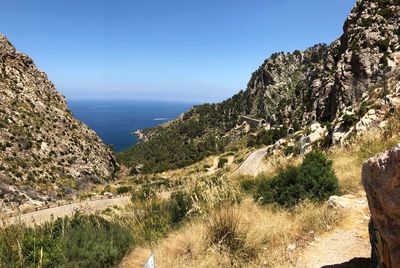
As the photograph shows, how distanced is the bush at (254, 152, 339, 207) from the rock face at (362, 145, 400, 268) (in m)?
4.32

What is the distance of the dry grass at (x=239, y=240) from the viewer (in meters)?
5.63

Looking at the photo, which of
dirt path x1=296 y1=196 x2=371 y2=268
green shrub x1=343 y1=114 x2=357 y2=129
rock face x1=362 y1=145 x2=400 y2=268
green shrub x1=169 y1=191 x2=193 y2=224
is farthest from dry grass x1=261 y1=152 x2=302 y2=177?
green shrub x1=343 y1=114 x2=357 y2=129

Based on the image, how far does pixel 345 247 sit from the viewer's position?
557 centimetres

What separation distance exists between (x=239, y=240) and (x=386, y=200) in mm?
3074

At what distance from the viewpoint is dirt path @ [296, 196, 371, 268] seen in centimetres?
509

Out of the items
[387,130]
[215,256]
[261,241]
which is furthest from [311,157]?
[215,256]

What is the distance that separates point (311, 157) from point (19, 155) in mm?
43687

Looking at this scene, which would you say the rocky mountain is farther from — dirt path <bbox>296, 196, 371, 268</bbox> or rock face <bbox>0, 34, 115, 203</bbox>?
rock face <bbox>0, 34, 115, 203</bbox>

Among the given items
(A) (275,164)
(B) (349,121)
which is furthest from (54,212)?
(B) (349,121)

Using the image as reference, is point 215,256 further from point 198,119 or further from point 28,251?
point 198,119

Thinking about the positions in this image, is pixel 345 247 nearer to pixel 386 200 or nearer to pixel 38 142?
pixel 386 200

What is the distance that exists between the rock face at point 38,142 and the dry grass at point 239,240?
109 feet

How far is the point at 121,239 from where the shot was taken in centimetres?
695

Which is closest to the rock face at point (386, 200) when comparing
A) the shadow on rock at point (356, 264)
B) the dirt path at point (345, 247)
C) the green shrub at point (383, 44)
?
the shadow on rock at point (356, 264)
